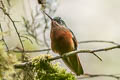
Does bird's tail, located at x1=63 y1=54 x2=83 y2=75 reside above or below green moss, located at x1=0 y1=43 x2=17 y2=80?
below

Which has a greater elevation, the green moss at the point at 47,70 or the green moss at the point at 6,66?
the green moss at the point at 6,66

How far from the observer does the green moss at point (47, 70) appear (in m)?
3.01

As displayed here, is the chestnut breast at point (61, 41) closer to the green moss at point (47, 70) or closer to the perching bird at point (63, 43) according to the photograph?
the perching bird at point (63, 43)

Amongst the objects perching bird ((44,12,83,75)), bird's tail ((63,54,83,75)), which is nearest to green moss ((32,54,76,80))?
bird's tail ((63,54,83,75))

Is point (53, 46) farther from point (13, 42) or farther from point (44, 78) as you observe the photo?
point (44, 78)

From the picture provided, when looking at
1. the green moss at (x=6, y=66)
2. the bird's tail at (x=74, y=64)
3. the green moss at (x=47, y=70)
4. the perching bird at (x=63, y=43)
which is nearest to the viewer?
the green moss at (x=6, y=66)

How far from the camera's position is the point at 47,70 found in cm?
308

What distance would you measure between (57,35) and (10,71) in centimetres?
180

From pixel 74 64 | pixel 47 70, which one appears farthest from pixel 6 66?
pixel 74 64

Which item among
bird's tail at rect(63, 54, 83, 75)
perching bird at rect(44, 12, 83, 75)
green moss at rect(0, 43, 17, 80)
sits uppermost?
green moss at rect(0, 43, 17, 80)

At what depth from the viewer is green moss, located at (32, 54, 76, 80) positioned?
9.87 feet

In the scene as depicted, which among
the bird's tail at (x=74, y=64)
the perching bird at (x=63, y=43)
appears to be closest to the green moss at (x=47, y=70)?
the bird's tail at (x=74, y=64)

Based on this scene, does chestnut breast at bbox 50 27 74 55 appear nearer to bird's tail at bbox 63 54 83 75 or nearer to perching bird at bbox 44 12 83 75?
perching bird at bbox 44 12 83 75

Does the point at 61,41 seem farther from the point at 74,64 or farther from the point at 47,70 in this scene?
the point at 47,70
